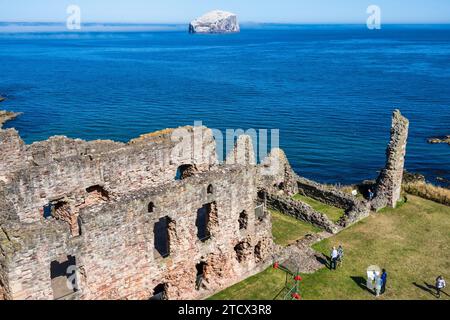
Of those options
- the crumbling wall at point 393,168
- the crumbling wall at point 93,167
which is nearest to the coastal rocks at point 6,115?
the crumbling wall at point 93,167

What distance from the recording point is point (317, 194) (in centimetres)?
3300

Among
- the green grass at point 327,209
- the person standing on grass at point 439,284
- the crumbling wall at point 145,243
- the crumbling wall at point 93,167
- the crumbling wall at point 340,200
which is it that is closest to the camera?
the crumbling wall at point 145,243

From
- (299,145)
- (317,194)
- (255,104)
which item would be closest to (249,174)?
(317,194)

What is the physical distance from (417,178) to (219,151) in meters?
20.3

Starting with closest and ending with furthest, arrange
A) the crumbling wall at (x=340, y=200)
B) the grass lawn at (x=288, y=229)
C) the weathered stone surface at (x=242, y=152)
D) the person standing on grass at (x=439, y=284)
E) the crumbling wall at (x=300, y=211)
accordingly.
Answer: the person standing on grass at (x=439, y=284)
the grass lawn at (x=288, y=229)
the crumbling wall at (x=300, y=211)
the crumbling wall at (x=340, y=200)
the weathered stone surface at (x=242, y=152)

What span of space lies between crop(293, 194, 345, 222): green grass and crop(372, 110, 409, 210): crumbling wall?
2.41 metres

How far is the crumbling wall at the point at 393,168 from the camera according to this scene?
97.6 feet

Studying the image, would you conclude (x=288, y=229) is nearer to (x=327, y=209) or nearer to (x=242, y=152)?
(x=327, y=209)

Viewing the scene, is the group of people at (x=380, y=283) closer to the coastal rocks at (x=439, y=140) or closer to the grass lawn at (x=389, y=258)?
the grass lawn at (x=389, y=258)

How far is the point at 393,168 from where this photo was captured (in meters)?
30.5

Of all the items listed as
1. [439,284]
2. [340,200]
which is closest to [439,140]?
[340,200]

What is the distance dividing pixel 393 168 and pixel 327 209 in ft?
17.3

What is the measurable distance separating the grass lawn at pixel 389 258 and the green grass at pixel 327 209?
6.43 ft

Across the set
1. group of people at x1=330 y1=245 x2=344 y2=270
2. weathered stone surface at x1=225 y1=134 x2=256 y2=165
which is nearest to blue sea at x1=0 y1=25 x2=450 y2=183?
weathered stone surface at x1=225 y1=134 x2=256 y2=165
